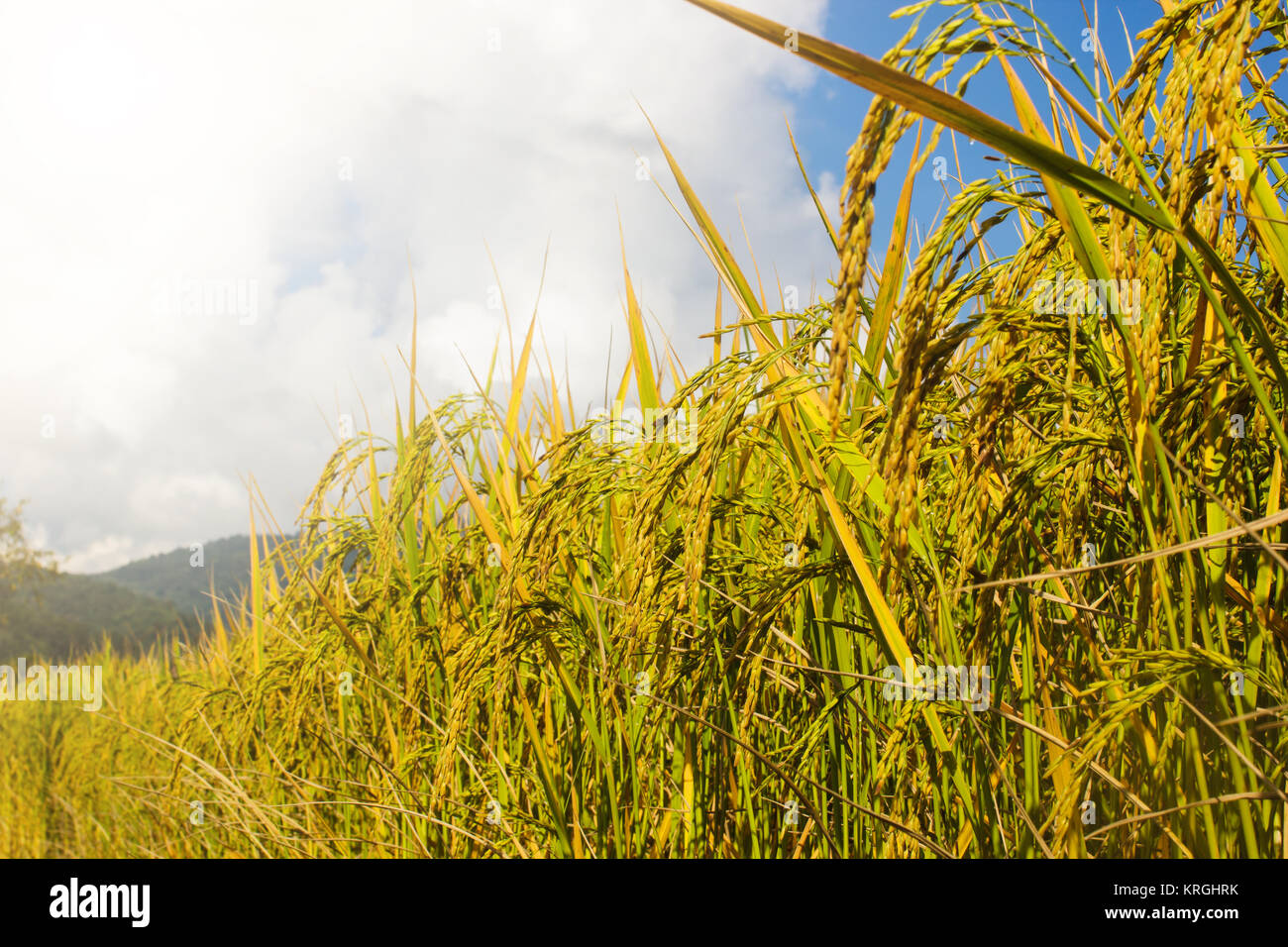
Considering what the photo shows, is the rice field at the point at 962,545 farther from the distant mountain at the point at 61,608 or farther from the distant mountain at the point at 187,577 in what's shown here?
the distant mountain at the point at 61,608

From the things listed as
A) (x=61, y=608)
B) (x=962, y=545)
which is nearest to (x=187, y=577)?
(x=61, y=608)

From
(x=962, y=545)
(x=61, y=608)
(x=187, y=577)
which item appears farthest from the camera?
(x=61, y=608)

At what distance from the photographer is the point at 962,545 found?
2.56ft

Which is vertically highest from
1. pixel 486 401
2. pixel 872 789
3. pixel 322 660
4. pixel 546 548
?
pixel 486 401

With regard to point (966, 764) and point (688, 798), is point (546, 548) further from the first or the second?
point (966, 764)

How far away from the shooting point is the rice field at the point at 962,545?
661mm

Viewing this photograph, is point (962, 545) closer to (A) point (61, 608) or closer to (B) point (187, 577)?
(B) point (187, 577)

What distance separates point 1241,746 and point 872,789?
17.5 inches

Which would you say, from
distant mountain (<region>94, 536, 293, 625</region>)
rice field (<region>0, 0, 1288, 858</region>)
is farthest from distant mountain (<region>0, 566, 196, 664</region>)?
rice field (<region>0, 0, 1288, 858</region>)

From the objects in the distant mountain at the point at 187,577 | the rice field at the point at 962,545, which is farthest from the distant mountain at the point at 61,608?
the rice field at the point at 962,545

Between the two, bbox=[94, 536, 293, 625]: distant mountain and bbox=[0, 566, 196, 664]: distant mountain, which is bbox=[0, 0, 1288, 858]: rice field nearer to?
bbox=[94, 536, 293, 625]: distant mountain

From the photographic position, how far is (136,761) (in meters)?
4.39

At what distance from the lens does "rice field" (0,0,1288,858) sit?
66 centimetres
